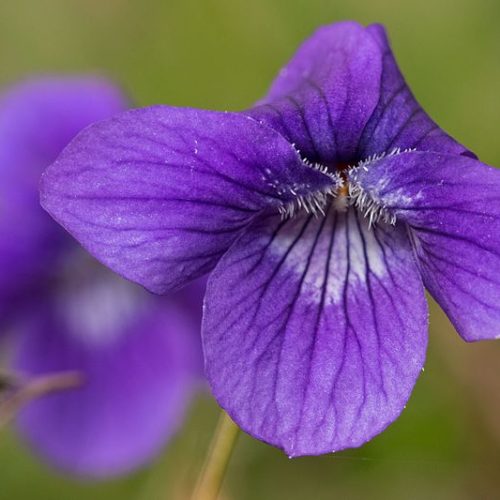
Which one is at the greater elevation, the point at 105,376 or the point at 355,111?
the point at 355,111

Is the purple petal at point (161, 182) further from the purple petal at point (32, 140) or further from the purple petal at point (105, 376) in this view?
the purple petal at point (105, 376)

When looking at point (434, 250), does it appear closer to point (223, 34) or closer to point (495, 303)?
point (495, 303)

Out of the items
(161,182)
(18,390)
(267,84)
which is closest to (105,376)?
(18,390)

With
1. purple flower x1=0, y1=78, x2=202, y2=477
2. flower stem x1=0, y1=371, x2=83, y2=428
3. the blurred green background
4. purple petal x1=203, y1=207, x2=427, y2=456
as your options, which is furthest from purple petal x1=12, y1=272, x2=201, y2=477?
purple petal x1=203, y1=207, x2=427, y2=456

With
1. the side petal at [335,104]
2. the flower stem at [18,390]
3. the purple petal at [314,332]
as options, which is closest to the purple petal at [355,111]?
the side petal at [335,104]

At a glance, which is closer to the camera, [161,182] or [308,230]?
[161,182]

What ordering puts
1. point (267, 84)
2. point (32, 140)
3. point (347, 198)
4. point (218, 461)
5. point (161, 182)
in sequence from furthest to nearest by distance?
point (267, 84)
point (32, 140)
point (218, 461)
point (347, 198)
point (161, 182)

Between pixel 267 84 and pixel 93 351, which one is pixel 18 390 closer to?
pixel 93 351

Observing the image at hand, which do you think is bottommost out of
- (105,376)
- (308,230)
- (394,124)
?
(105,376)
